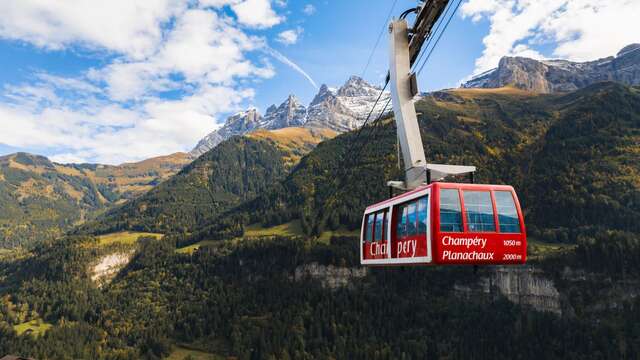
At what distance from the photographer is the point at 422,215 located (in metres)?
23.0

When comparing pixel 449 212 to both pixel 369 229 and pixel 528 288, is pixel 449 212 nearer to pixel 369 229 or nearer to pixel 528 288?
pixel 369 229

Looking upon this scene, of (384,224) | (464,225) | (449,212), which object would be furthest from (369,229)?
(464,225)

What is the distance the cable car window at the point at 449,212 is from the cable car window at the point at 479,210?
19.7 inches

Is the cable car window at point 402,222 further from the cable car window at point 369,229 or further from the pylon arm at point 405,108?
the cable car window at point 369,229

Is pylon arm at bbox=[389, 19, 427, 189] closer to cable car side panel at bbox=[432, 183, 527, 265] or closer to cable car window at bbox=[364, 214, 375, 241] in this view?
cable car side panel at bbox=[432, 183, 527, 265]

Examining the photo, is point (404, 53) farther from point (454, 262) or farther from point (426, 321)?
point (426, 321)

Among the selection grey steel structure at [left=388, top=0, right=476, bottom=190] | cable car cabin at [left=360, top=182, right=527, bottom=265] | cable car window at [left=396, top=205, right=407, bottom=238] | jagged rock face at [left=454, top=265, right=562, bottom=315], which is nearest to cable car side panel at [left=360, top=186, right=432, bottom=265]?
cable car cabin at [left=360, top=182, right=527, bottom=265]

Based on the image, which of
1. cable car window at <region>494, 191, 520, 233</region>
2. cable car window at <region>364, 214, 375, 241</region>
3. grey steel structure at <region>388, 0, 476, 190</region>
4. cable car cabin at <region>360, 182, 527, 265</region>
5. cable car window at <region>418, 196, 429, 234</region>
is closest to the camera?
cable car cabin at <region>360, 182, 527, 265</region>

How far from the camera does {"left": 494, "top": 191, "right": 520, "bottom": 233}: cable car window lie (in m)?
22.8

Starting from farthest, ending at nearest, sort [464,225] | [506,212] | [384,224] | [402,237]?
[384,224]
[402,237]
[506,212]
[464,225]

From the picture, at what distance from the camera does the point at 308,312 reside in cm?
19412

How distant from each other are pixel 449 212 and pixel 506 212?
3.11 meters

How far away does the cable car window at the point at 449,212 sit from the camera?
21.8m

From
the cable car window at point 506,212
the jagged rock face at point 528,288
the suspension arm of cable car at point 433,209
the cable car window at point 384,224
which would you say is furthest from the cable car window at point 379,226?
the jagged rock face at point 528,288
